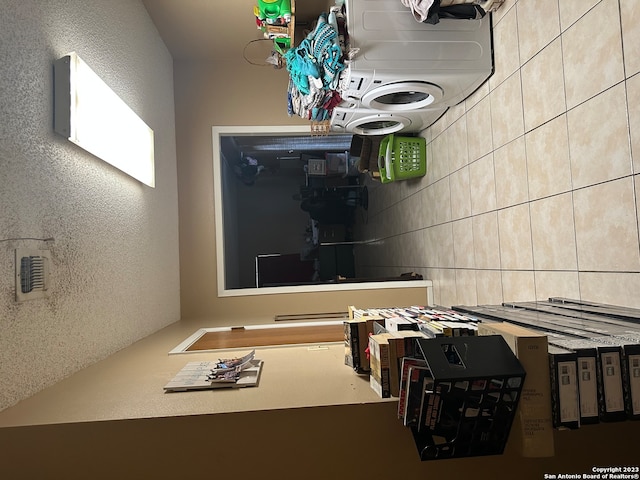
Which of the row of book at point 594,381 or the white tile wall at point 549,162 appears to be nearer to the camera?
the row of book at point 594,381

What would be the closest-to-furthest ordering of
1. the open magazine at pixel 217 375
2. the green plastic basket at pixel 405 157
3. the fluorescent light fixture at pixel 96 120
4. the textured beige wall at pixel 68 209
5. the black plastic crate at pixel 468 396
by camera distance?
the black plastic crate at pixel 468 396, the textured beige wall at pixel 68 209, the open magazine at pixel 217 375, the fluorescent light fixture at pixel 96 120, the green plastic basket at pixel 405 157

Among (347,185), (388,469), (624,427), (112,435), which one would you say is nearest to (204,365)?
(112,435)

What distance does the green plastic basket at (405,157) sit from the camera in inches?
120

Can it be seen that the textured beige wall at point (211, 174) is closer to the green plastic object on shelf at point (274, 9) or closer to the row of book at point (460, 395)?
the green plastic object on shelf at point (274, 9)

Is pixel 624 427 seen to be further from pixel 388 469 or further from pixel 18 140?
pixel 18 140

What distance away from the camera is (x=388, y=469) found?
1.16m

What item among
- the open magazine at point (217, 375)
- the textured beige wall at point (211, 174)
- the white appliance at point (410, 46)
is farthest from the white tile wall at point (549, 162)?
the open magazine at point (217, 375)

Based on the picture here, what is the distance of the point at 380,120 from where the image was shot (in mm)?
2807

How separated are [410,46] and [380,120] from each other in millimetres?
730

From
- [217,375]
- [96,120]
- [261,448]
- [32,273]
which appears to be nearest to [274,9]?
[96,120]

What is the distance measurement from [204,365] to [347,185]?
2718mm

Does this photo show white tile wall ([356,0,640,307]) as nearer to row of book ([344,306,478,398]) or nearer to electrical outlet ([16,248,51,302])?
row of book ([344,306,478,398])

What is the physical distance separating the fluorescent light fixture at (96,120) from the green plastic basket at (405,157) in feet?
5.05

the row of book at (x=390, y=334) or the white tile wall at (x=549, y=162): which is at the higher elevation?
the white tile wall at (x=549, y=162)
